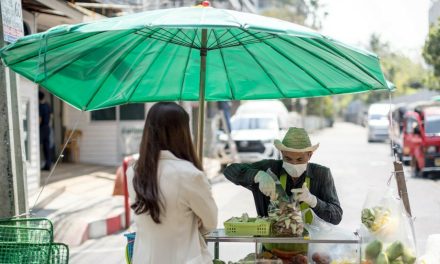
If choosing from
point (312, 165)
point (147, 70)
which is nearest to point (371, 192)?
point (312, 165)

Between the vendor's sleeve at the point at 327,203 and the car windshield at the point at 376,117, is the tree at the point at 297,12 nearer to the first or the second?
the car windshield at the point at 376,117

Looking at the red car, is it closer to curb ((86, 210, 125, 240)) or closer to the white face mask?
curb ((86, 210, 125, 240))

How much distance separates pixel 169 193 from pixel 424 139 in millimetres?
14698

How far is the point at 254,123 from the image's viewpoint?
20.8 metres

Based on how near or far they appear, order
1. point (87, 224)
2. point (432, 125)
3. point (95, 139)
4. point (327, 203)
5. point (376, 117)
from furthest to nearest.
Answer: point (376, 117)
point (95, 139)
point (432, 125)
point (87, 224)
point (327, 203)

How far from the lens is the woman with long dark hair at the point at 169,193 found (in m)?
2.99

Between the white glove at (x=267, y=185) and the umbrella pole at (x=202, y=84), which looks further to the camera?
the umbrella pole at (x=202, y=84)

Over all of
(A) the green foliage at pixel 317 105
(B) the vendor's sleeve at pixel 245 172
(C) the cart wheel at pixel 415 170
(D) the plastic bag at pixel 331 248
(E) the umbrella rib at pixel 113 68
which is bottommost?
(A) the green foliage at pixel 317 105

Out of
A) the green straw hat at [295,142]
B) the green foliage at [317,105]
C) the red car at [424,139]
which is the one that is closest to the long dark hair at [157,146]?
the green straw hat at [295,142]

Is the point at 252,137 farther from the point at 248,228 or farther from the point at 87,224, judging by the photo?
the point at 248,228

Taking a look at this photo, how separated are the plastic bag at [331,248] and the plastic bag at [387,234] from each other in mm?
145

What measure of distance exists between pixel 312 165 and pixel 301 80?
90 cm

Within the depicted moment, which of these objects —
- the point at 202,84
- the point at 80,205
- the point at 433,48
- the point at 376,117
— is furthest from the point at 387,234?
the point at 376,117

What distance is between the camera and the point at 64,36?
12.5 feet
